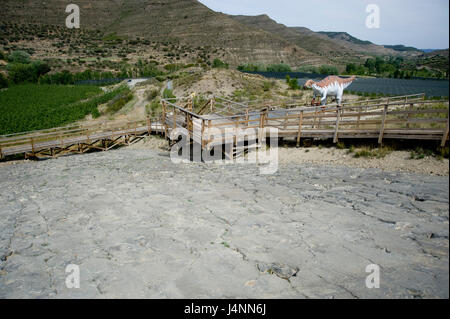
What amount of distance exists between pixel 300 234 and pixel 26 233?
7196 mm

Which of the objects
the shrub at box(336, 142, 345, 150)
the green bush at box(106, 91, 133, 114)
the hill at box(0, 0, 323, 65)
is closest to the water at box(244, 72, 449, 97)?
the shrub at box(336, 142, 345, 150)

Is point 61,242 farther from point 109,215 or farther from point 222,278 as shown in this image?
point 222,278

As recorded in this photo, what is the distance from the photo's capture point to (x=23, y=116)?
1399 inches

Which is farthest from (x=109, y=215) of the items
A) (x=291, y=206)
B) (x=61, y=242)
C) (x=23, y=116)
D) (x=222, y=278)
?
(x=23, y=116)

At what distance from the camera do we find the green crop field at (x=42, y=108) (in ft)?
107

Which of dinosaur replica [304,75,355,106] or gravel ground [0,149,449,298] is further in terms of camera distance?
dinosaur replica [304,75,355,106]

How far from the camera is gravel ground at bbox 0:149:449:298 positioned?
4.61 m

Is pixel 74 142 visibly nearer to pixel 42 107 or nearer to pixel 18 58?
pixel 42 107

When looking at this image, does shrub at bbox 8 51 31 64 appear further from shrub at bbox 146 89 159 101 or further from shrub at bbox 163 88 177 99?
shrub at bbox 163 88 177 99

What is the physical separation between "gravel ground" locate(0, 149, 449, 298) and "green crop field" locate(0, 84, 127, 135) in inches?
985

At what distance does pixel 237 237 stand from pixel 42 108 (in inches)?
1744

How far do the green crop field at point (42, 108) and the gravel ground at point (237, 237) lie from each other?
82.1 feet

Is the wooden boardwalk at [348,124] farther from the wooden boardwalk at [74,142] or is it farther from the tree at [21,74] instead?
the tree at [21,74]

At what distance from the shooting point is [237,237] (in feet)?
21.9
